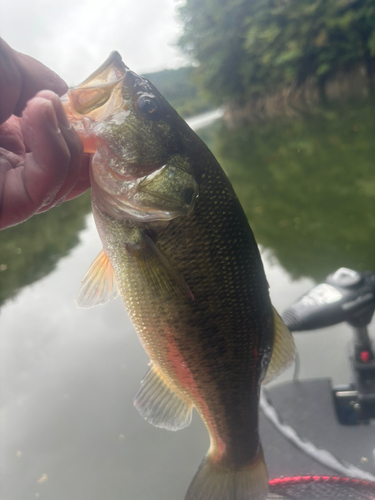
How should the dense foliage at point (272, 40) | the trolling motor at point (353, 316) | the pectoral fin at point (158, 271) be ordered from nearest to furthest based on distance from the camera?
1. the pectoral fin at point (158, 271)
2. the trolling motor at point (353, 316)
3. the dense foliage at point (272, 40)

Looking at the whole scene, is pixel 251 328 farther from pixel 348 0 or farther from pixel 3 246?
pixel 348 0

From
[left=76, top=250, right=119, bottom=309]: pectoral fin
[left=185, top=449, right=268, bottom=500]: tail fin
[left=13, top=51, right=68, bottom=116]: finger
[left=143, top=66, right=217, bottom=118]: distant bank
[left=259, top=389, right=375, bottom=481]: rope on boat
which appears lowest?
[left=259, top=389, right=375, bottom=481]: rope on boat

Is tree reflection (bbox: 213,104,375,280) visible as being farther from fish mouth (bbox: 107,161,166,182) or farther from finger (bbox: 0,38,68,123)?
finger (bbox: 0,38,68,123)

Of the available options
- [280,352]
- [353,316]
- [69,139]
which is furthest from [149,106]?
[353,316]

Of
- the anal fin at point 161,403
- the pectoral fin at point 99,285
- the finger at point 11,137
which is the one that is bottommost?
the anal fin at point 161,403

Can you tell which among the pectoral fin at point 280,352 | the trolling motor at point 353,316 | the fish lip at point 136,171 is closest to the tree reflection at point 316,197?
the trolling motor at point 353,316

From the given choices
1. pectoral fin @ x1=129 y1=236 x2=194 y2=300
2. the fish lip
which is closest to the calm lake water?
pectoral fin @ x1=129 y1=236 x2=194 y2=300

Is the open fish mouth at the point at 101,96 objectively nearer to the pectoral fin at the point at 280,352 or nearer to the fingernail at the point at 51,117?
the fingernail at the point at 51,117
